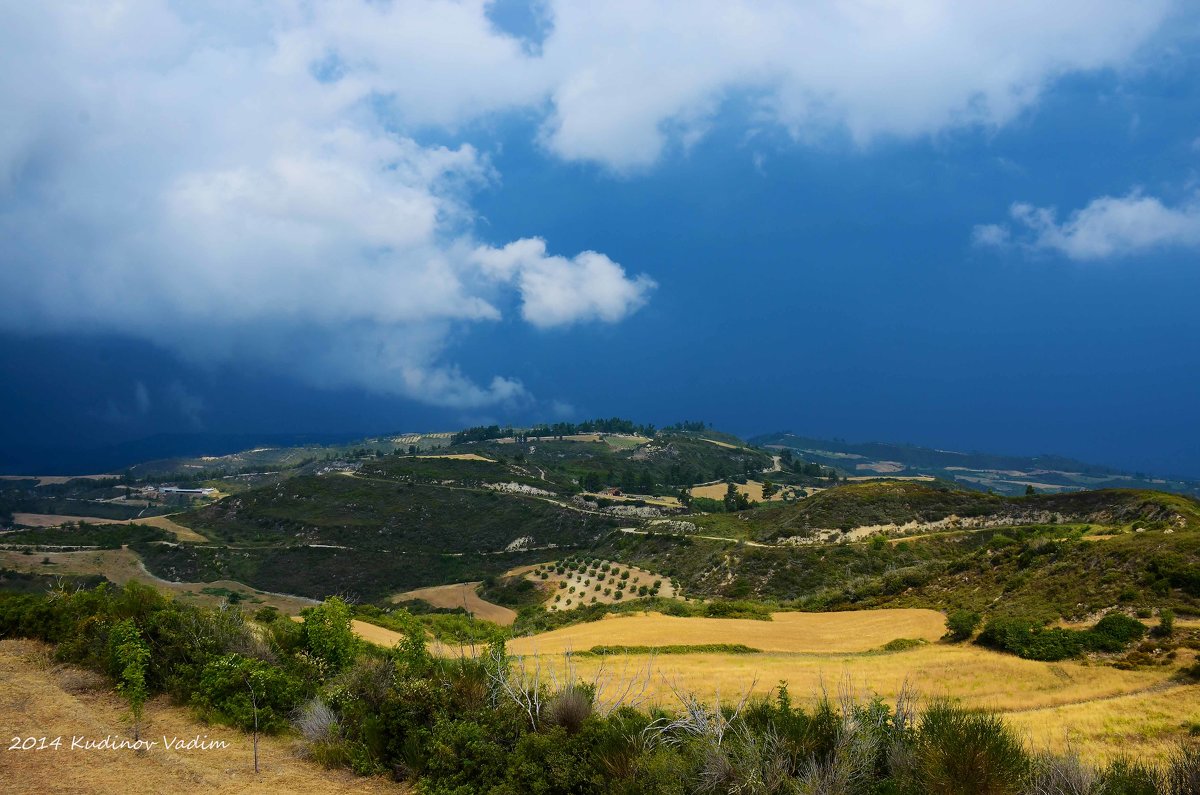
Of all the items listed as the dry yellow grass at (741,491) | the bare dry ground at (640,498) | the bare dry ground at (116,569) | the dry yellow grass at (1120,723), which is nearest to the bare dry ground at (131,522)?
the bare dry ground at (116,569)

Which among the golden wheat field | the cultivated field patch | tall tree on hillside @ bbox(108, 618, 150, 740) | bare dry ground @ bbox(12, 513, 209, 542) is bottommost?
bare dry ground @ bbox(12, 513, 209, 542)

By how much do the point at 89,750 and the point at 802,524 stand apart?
6364cm

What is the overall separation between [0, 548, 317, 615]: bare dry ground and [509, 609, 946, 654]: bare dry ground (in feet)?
151

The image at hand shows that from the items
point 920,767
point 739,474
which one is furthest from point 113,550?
point 739,474

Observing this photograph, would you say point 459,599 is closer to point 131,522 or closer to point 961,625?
point 961,625

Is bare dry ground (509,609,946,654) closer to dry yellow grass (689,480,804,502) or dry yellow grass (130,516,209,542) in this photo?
dry yellow grass (689,480,804,502)

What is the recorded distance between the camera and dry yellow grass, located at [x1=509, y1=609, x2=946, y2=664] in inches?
1032

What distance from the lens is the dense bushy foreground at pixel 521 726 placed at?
7.95 m

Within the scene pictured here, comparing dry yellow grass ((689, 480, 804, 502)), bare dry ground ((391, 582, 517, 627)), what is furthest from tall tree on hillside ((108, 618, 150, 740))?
dry yellow grass ((689, 480, 804, 502))

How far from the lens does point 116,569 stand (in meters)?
79.3

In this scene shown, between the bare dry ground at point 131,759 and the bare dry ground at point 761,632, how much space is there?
13.2 metres

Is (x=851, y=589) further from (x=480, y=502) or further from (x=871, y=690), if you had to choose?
(x=480, y=502)

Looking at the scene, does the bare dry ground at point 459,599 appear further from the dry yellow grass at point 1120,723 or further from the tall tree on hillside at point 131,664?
the dry yellow grass at point 1120,723

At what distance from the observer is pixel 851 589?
38875 millimetres
